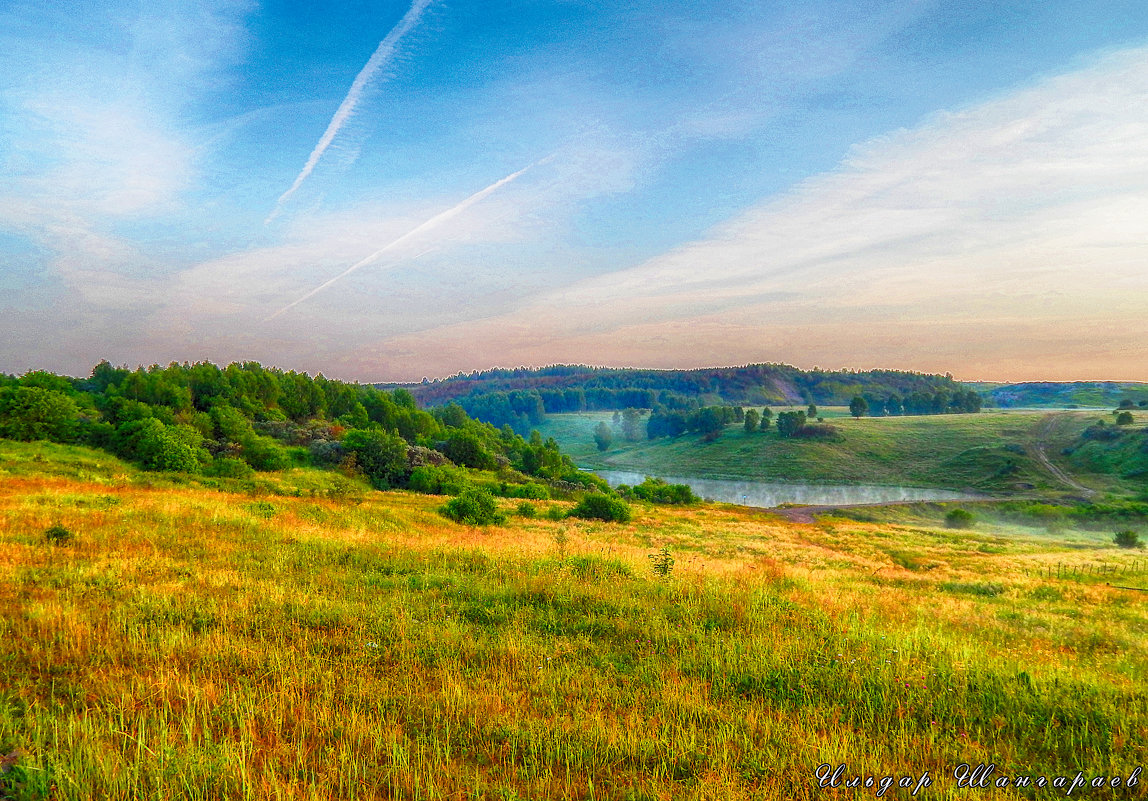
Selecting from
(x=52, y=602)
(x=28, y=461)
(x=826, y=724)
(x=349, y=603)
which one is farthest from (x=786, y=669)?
(x=28, y=461)

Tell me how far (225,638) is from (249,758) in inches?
119

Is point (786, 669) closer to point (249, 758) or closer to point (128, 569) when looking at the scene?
point (249, 758)

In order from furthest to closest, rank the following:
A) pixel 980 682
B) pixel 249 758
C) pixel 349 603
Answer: pixel 349 603 → pixel 980 682 → pixel 249 758

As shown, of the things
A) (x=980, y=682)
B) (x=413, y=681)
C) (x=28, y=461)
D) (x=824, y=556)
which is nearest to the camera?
(x=413, y=681)

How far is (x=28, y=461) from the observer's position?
34.8 m

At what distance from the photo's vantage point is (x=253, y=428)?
264ft

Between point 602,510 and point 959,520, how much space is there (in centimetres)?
6189

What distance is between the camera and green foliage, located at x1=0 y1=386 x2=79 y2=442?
4853cm

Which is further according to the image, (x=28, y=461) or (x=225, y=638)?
(x=28, y=461)

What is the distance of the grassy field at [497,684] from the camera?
4348 millimetres

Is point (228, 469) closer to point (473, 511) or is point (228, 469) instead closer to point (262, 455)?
point (262, 455)

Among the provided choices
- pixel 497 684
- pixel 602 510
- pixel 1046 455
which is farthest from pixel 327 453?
pixel 1046 455

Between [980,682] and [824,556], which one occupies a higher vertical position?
[980,682]

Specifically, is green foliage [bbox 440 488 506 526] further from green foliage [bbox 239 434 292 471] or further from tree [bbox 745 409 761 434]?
tree [bbox 745 409 761 434]
